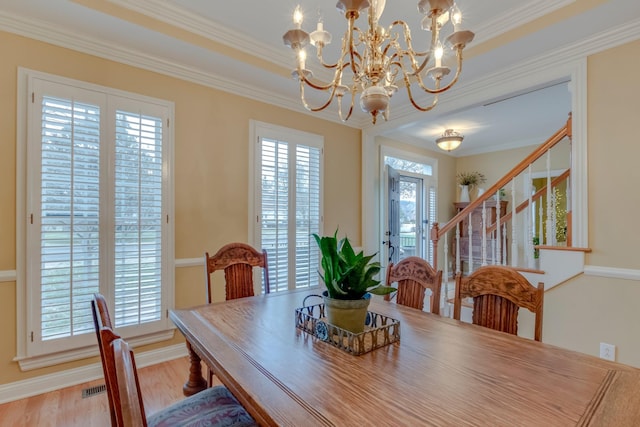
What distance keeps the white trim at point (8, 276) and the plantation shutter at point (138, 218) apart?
22.8 inches

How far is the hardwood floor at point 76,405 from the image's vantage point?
1.91 m

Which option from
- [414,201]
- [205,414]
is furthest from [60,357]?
[414,201]

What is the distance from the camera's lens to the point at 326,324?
1287mm

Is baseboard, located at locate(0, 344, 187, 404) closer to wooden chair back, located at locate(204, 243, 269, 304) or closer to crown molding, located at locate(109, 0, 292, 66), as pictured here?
wooden chair back, located at locate(204, 243, 269, 304)

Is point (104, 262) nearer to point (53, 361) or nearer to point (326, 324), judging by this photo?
point (53, 361)

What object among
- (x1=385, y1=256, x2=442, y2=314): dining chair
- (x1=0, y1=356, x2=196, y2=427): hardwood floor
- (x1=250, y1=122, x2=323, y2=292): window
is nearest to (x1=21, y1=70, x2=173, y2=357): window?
(x1=0, y1=356, x2=196, y2=427): hardwood floor

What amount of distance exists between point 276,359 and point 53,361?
2143 millimetres

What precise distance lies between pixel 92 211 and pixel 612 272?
378 centimetres

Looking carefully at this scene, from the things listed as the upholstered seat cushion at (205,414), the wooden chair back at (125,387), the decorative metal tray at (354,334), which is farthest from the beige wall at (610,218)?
the wooden chair back at (125,387)

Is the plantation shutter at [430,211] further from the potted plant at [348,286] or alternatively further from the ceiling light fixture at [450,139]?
the potted plant at [348,286]

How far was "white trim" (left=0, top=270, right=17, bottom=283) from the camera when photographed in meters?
2.09

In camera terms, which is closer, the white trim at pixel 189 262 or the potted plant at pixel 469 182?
the white trim at pixel 189 262

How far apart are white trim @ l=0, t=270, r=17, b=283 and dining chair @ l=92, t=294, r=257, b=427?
5.43ft

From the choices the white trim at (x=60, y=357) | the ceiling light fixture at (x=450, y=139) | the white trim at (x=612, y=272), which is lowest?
the white trim at (x=60, y=357)
